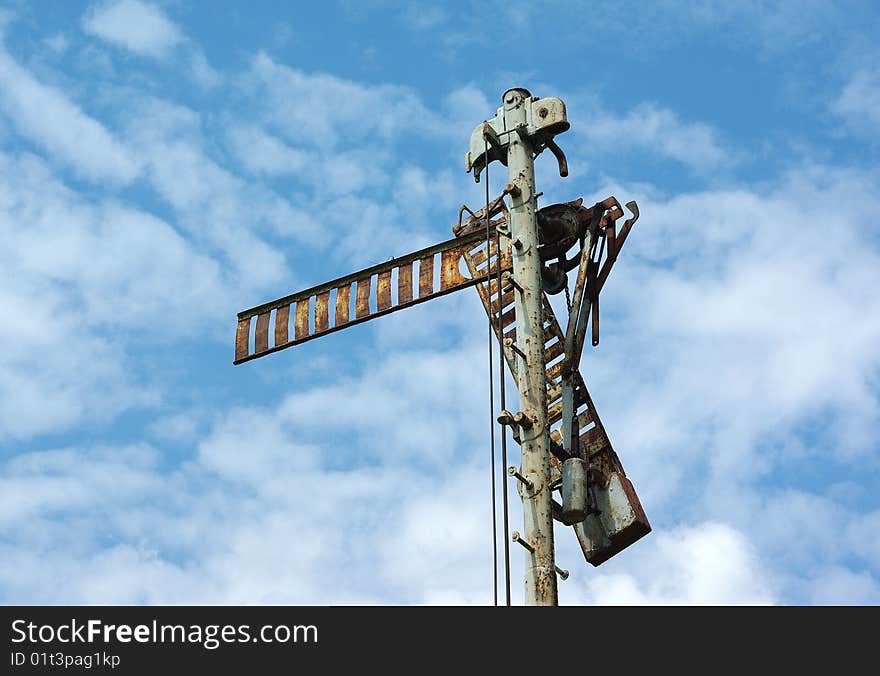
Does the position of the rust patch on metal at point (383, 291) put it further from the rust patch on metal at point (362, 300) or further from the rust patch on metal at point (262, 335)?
the rust patch on metal at point (262, 335)

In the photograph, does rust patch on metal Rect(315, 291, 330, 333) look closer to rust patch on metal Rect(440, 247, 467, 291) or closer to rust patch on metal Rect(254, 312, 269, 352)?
rust patch on metal Rect(254, 312, 269, 352)

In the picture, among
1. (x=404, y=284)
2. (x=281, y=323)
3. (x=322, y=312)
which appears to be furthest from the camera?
(x=281, y=323)

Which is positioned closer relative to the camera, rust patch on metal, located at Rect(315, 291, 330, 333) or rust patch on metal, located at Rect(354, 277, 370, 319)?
rust patch on metal, located at Rect(354, 277, 370, 319)

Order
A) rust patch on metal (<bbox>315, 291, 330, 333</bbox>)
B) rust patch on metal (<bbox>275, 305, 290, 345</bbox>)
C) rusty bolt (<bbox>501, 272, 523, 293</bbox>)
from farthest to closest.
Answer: rust patch on metal (<bbox>275, 305, 290, 345</bbox>) < rust patch on metal (<bbox>315, 291, 330, 333</bbox>) < rusty bolt (<bbox>501, 272, 523, 293</bbox>)

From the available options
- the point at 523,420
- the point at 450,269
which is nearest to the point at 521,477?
the point at 523,420

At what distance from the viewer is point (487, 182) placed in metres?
14.6

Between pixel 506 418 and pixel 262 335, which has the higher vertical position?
pixel 262 335

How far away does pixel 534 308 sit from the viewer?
1331 centimetres

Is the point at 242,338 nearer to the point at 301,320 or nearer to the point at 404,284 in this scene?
the point at 301,320

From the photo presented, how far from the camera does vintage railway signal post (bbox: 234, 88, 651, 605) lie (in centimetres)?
1295

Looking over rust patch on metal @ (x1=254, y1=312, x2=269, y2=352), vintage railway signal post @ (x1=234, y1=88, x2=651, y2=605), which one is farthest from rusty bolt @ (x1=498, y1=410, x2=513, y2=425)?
rust patch on metal @ (x1=254, y1=312, x2=269, y2=352)

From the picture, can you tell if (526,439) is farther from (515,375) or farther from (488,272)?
(488,272)

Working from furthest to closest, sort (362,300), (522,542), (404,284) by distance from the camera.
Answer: (362,300) < (404,284) < (522,542)

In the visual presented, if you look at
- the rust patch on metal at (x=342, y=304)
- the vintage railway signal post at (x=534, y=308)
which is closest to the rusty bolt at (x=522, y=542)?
the vintage railway signal post at (x=534, y=308)
